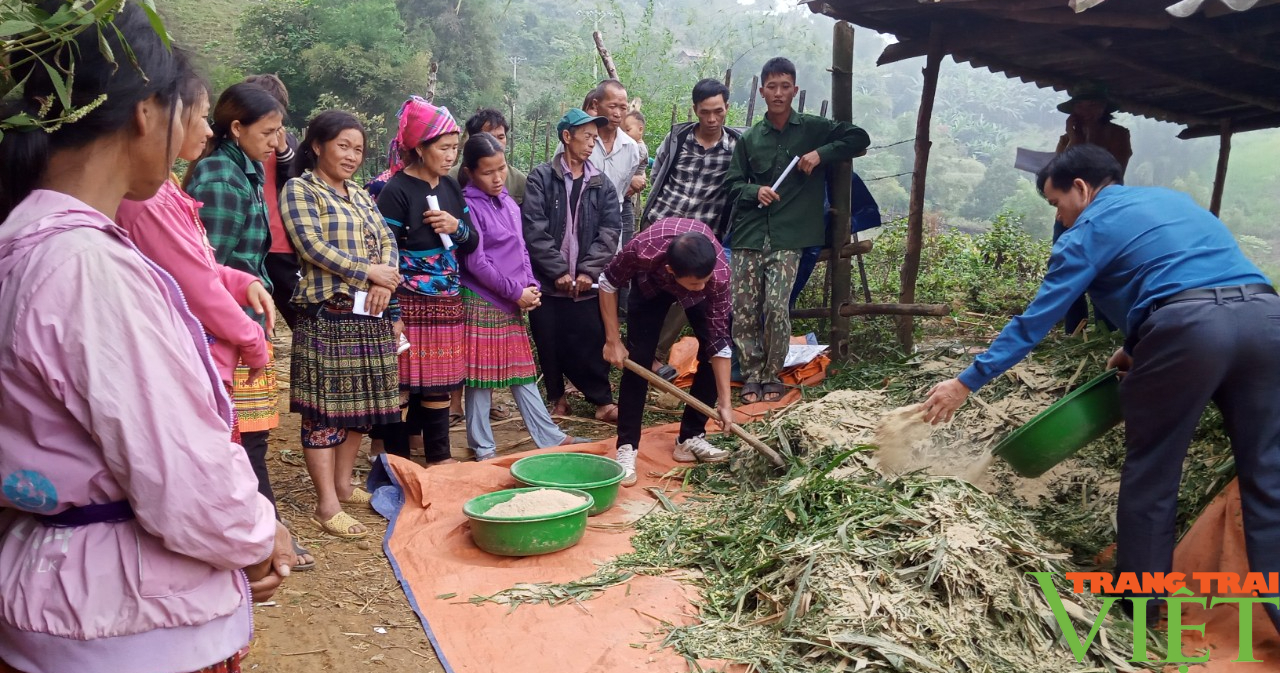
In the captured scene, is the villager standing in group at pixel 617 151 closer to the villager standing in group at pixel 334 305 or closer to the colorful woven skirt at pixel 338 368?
the villager standing in group at pixel 334 305

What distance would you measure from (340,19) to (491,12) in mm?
7627

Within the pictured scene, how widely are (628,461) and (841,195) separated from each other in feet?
8.52

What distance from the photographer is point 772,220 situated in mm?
5344

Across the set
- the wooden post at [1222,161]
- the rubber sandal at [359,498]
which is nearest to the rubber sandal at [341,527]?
the rubber sandal at [359,498]

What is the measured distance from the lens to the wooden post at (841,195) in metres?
5.57

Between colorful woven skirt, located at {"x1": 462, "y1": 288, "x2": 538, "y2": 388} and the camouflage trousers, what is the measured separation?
5.50 ft

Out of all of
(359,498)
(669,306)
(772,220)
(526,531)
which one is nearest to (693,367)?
(772,220)

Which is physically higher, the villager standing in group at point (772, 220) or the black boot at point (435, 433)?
the villager standing in group at point (772, 220)

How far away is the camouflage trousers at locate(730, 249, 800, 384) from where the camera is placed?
17.6 ft

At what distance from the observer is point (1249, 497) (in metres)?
2.59

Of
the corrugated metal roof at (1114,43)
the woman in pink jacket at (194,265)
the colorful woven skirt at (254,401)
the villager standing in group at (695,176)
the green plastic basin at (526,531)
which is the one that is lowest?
the green plastic basin at (526,531)

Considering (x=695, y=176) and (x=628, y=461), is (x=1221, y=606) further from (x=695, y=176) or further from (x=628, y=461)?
(x=695, y=176)

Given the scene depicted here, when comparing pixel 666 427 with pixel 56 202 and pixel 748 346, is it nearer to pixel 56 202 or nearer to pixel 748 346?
pixel 748 346

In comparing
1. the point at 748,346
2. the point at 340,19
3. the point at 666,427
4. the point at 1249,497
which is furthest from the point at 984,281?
the point at 340,19
